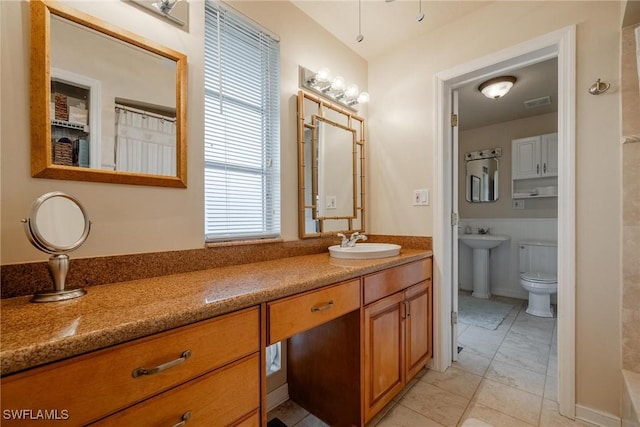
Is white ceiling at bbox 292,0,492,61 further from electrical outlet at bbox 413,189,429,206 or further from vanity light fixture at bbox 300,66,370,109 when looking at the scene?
electrical outlet at bbox 413,189,429,206

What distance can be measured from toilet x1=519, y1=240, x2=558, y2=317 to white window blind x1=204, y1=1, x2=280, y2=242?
2864 mm

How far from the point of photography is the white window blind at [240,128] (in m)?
1.35

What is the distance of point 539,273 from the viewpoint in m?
3.07

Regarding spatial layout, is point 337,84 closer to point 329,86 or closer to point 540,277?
point 329,86

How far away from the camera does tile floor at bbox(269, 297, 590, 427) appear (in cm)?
145

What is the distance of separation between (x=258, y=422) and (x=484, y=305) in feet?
10.5

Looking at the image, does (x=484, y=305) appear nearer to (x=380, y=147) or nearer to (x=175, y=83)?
(x=380, y=147)

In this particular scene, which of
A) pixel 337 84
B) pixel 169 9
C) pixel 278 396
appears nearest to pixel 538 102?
pixel 337 84

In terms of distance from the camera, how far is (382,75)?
2.24m

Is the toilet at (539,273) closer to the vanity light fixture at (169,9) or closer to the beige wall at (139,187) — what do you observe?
the beige wall at (139,187)

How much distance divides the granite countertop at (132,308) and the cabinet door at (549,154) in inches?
129

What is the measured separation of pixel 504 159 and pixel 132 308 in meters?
4.29

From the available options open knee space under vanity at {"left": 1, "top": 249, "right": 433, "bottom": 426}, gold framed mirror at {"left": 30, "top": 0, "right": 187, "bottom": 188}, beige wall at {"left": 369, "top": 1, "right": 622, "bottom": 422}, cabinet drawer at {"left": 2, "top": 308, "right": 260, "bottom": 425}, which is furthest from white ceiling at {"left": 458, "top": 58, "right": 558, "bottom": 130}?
cabinet drawer at {"left": 2, "top": 308, "right": 260, "bottom": 425}

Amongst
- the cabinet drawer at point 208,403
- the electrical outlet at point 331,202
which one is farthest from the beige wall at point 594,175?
the cabinet drawer at point 208,403
